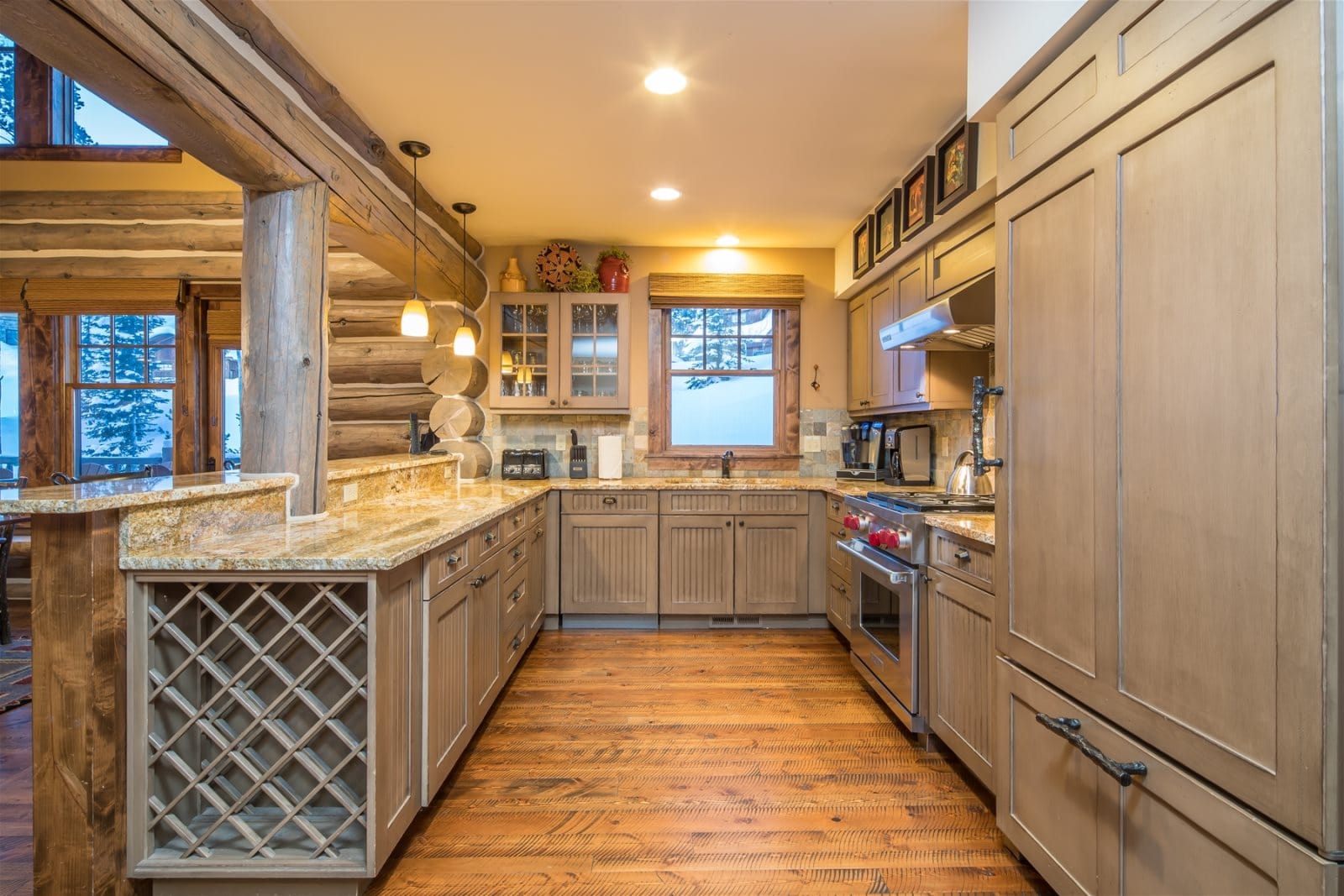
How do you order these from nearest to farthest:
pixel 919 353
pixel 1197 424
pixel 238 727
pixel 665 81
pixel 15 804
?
1. pixel 1197 424
2. pixel 238 727
3. pixel 15 804
4. pixel 665 81
5. pixel 919 353

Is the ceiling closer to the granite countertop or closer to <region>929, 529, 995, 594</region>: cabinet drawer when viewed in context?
the granite countertop

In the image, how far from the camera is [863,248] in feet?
13.0

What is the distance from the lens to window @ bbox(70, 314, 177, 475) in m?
4.83

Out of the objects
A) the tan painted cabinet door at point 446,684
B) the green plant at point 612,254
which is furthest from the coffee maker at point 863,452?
the tan painted cabinet door at point 446,684

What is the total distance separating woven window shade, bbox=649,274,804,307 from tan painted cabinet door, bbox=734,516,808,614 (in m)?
1.62

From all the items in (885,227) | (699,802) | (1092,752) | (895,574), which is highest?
(885,227)

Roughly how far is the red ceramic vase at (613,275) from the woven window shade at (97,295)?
306 centimetres

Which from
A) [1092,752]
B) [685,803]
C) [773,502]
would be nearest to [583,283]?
[773,502]

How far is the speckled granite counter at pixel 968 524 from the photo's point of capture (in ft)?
6.44

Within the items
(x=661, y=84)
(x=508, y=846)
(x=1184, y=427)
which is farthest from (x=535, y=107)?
(x=508, y=846)

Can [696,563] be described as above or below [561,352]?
below

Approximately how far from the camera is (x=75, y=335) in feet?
15.9

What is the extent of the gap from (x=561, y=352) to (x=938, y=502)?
271 centimetres

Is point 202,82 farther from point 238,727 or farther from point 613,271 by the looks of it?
point 613,271
